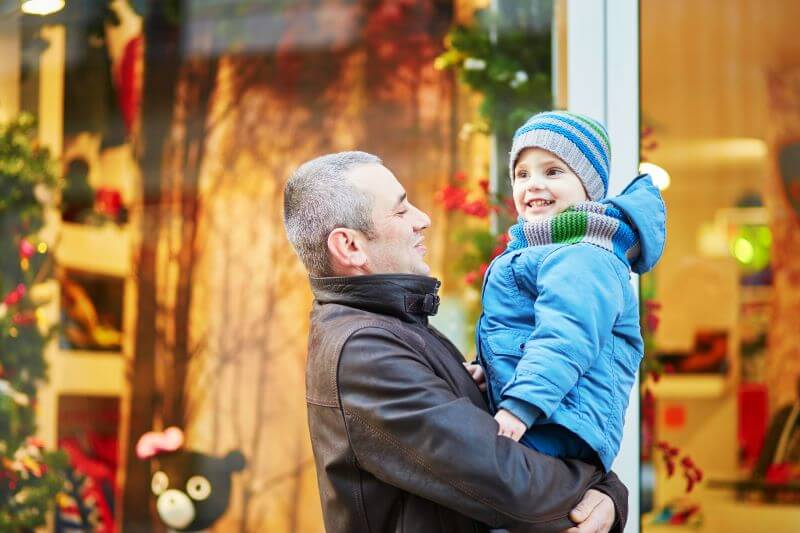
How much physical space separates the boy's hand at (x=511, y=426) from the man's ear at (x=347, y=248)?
0.43 metres

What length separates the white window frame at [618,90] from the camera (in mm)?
3062

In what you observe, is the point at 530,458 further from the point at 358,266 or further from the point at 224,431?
the point at 224,431

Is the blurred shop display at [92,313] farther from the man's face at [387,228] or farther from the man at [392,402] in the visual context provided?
the man's face at [387,228]

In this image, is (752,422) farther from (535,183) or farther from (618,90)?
(535,183)

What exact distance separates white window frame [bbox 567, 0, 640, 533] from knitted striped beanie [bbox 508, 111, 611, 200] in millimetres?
945

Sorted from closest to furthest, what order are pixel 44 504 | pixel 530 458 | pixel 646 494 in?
pixel 530 458
pixel 646 494
pixel 44 504

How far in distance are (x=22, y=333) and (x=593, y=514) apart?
10.8ft

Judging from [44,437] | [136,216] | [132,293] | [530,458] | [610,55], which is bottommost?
[44,437]

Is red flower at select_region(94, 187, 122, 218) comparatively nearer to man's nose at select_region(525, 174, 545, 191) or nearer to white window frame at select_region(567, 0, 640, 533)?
white window frame at select_region(567, 0, 640, 533)

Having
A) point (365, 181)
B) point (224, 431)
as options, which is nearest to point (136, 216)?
point (224, 431)

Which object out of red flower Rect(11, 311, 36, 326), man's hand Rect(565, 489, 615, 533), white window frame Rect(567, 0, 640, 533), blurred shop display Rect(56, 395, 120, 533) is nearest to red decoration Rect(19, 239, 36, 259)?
red flower Rect(11, 311, 36, 326)

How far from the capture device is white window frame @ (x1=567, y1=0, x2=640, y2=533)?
3.06 meters

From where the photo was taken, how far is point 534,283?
6.48 ft

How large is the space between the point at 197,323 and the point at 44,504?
104cm
